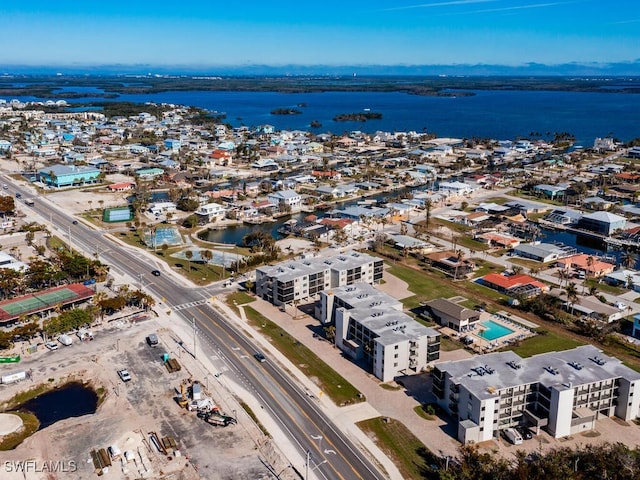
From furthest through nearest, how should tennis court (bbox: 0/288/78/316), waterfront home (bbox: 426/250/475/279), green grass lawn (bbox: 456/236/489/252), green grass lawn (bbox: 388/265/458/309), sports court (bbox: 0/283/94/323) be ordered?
1. green grass lawn (bbox: 456/236/489/252)
2. waterfront home (bbox: 426/250/475/279)
3. green grass lawn (bbox: 388/265/458/309)
4. tennis court (bbox: 0/288/78/316)
5. sports court (bbox: 0/283/94/323)

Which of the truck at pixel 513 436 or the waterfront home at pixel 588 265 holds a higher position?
the waterfront home at pixel 588 265

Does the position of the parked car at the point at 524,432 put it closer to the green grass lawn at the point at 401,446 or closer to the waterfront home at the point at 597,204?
the green grass lawn at the point at 401,446

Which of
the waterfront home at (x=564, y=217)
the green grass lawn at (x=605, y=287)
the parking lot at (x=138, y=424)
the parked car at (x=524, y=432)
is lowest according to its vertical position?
the parked car at (x=524, y=432)

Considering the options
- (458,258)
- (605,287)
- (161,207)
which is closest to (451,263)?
(458,258)

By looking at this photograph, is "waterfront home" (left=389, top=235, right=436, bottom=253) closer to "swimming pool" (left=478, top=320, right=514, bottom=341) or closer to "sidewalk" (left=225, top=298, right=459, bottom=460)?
"swimming pool" (left=478, top=320, right=514, bottom=341)

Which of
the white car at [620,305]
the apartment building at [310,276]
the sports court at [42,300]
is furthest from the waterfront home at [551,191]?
the sports court at [42,300]

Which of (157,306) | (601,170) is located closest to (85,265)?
(157,306)

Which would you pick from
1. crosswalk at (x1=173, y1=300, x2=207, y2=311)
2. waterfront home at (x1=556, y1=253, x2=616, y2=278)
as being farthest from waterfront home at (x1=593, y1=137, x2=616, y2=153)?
crosswalk at (x1=173, y1=300, x2=207, y2=311)
